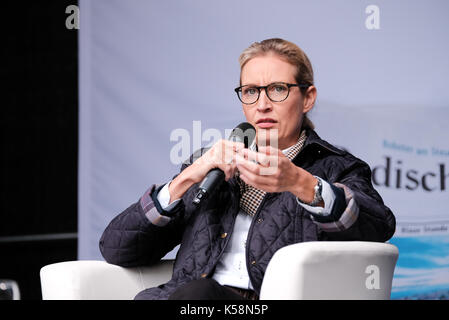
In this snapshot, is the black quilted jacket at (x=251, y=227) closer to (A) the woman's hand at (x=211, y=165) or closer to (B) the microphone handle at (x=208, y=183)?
(A) the woman's hand at (x=211, y=165)

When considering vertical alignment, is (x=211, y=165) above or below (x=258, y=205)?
above

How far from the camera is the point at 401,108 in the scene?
287cm

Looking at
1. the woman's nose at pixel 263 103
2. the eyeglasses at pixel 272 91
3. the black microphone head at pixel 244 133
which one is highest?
the eyeglasses at pixel 272 91

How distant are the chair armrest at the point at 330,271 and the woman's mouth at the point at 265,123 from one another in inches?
18.4

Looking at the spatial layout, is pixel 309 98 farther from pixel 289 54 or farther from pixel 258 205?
pixel 258 205

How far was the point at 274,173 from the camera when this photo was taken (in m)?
1.57

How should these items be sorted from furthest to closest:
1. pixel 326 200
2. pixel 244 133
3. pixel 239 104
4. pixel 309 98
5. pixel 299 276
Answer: pixel 239 104
pixel 309 98
pixel 244 133
pixel 326 200
pixel 299 276

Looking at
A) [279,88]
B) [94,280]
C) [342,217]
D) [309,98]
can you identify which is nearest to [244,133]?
[279,88]

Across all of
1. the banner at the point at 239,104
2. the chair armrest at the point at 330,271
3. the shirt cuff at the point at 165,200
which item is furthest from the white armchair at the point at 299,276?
the banner at the point at 239,104

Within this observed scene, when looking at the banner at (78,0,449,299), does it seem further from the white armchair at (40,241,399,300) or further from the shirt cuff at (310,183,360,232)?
the shirt cuff at (310,183,360,232)

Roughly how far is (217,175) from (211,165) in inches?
3.3

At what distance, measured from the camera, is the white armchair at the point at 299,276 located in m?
1.52

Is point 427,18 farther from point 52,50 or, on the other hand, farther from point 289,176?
point 52,50

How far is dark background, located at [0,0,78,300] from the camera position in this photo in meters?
3.68
